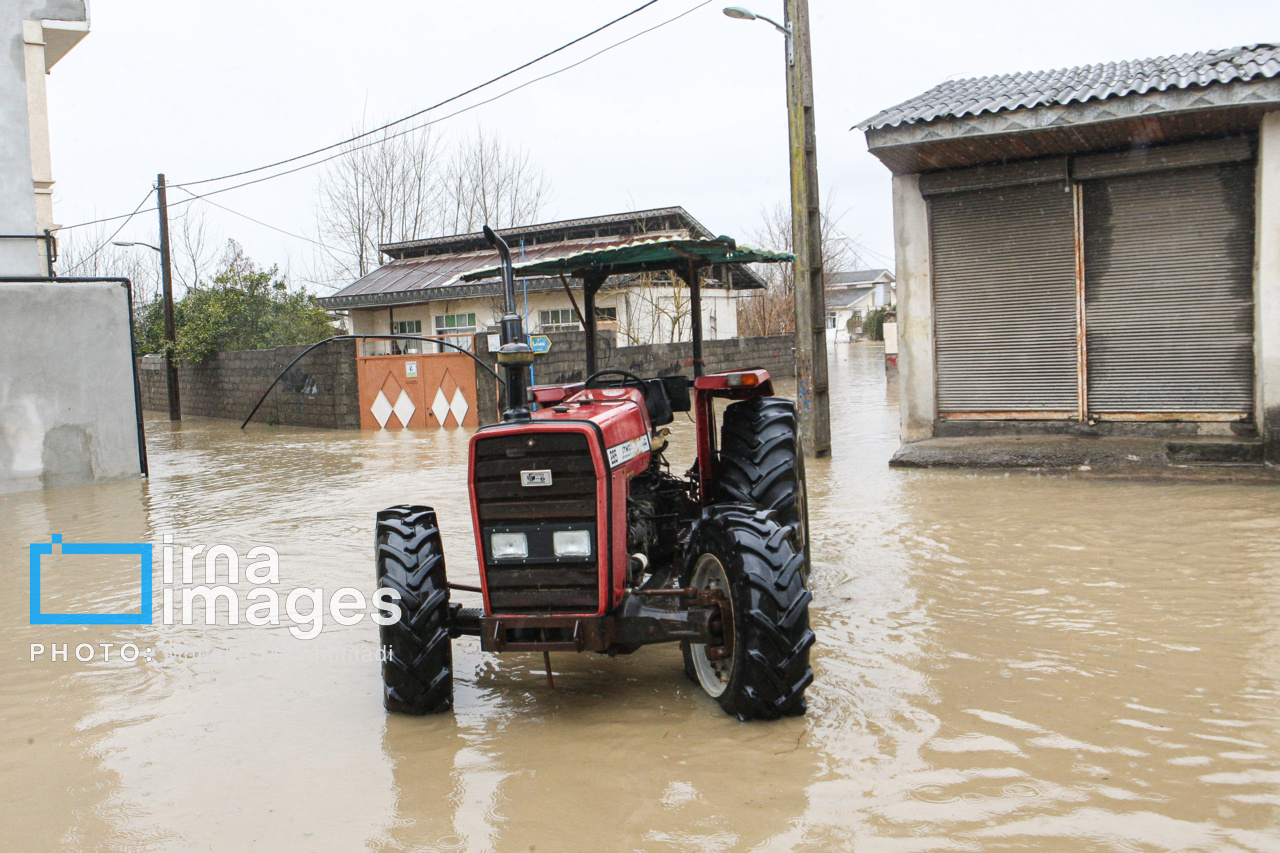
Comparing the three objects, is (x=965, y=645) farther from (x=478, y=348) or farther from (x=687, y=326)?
(x=687, y=326)

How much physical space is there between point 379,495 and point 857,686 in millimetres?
7506

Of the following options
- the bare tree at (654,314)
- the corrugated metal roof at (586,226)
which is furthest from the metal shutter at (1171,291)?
the corrugated metal roof at (586,226)

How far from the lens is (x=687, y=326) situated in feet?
88.6

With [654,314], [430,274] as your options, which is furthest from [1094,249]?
[430,274]

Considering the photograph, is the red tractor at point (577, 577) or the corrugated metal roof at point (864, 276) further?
the corrugated metal roof at point (864, 276)

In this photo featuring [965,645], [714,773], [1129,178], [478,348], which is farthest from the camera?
[478,348]

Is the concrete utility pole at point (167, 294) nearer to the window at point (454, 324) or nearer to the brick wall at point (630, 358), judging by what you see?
the window at point (454, 324)

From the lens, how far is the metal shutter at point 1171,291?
9359 mm

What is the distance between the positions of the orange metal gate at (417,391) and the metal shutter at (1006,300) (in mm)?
10475

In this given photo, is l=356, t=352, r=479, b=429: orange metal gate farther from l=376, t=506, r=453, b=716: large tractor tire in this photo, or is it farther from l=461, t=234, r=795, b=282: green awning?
l=376, t=506, r=453, b=716: large tractor tire

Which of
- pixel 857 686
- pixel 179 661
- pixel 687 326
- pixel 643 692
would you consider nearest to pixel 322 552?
pixel 179 661

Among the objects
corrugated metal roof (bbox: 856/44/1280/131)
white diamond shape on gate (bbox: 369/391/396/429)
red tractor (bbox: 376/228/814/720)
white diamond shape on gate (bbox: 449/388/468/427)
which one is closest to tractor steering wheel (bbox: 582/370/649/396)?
red tractor (bbox: 376/228/814/720)

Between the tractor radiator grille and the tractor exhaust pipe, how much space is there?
0.22m

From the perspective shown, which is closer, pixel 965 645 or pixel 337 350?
pixel 965 645
